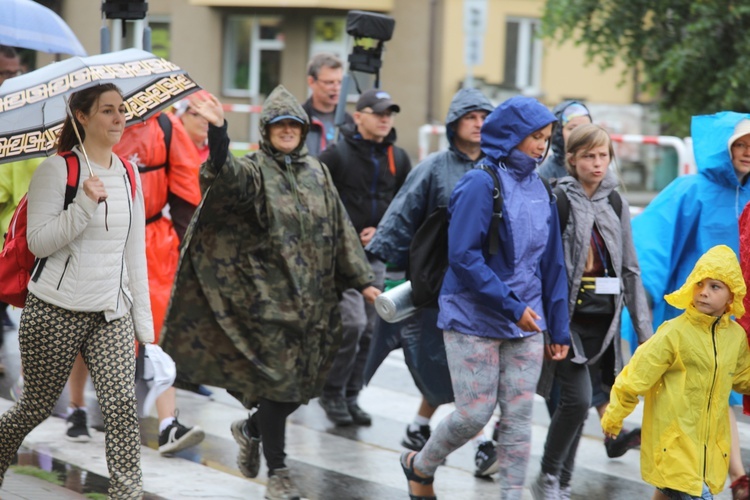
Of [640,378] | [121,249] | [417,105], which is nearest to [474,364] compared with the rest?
[640,378]

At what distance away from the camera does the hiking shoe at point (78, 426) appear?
696cm

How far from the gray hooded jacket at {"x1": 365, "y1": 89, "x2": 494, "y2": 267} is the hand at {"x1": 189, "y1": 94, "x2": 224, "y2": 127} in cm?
157

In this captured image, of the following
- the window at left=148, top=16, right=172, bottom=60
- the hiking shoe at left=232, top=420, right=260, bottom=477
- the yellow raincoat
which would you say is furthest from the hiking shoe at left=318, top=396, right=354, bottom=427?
the window at left=148, top=16, right=172, bottom=60

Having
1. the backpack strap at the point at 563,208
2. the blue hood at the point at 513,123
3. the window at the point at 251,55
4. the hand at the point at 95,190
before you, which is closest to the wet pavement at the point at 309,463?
the backpack strap at the point at 563,208

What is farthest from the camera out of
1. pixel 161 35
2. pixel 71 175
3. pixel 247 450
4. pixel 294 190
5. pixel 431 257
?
pixel 161 35

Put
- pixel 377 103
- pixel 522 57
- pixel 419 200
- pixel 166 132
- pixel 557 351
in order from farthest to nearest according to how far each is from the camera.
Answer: pixel 522 57 → pixel 377 103 → pixel 166 132 → pixel 419 200 → pixel 557 351

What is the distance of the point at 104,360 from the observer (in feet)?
16.5

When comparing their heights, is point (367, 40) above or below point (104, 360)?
above

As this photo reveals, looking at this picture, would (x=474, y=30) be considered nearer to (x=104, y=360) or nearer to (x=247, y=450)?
(x=247, y=450)

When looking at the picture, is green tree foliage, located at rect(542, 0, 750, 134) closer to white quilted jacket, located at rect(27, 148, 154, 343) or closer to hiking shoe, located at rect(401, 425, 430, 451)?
hiking shoe, located at rect(401, 425, 430, 451)

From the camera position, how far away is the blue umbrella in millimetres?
6234

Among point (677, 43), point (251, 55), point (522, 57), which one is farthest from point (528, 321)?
point (251, 55)

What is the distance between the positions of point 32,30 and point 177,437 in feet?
7.39

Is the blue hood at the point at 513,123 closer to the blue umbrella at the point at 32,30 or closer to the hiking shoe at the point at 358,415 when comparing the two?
the blue umbrella at the point at 32,30
